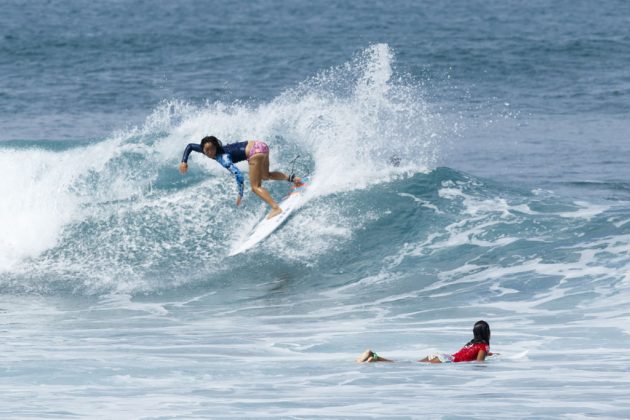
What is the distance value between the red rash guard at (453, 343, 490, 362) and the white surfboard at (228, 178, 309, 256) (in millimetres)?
6127

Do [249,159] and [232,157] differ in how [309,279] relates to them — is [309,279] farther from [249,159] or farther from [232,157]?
[232,157]

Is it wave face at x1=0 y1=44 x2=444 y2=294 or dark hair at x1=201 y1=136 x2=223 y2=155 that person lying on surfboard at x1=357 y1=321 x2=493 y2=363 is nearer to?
dark hair at x1=201 y1=136 x2=223 y2=155

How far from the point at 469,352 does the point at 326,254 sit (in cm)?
604

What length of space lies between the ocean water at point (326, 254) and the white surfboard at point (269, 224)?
0.55ft

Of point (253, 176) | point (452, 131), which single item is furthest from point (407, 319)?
point (452, 131)

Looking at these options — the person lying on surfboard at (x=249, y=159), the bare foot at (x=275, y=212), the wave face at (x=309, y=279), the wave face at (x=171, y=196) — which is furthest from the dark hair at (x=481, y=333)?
the bare foot at (x=275, y=212)

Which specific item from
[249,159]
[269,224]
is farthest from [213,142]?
[269,224]

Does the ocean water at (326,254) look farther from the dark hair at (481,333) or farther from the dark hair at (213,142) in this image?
the dark hair at (213,142)

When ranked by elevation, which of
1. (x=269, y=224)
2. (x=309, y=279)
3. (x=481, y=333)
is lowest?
(x=481, y=333)

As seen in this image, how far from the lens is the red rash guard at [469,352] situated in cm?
988

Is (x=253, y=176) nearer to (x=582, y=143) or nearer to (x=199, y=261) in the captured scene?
(x=199, y=261)

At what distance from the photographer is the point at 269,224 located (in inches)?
623

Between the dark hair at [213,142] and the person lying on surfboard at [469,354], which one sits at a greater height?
the dark hair at [213,142]

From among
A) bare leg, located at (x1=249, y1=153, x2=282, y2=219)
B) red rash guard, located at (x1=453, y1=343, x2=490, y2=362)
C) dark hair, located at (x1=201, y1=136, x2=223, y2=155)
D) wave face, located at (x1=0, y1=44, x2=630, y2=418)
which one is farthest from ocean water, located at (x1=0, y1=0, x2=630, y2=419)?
dark hair, located at (x1=201, y1=136, x2=223, y2=155)
